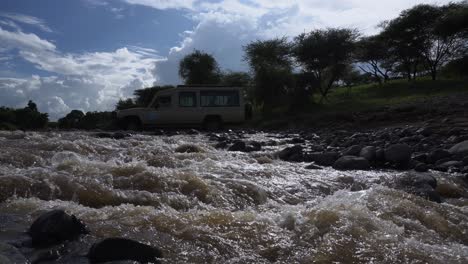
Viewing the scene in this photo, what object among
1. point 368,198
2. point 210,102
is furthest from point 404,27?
point 368,198

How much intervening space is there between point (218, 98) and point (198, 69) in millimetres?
21675

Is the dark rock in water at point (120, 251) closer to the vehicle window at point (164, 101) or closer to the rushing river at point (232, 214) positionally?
the rushing river at point (232, 214)

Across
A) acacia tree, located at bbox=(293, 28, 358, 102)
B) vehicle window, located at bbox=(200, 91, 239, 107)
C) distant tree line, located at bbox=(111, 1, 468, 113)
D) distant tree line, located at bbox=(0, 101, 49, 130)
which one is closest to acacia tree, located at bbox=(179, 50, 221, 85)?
distant tree line, located at bbox=(111, 1, 468, 113)

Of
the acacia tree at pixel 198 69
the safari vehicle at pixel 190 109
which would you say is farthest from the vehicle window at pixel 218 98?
the acacia tree at pixel 198 69

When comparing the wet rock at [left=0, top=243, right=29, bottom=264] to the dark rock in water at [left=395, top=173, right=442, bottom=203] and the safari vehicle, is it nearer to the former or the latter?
the dark rock in water at [left=395, top=173, right=442, bottom=203]

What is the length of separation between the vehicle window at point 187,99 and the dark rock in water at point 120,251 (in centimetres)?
1637

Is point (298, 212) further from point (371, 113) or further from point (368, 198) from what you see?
point (371, 113)

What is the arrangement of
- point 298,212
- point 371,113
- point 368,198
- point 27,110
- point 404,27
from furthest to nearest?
1. point 404,27
2. point 27,110
3. point 371,113
4. point 368,198
5. point 298,212

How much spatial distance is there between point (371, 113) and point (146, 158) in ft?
53.7

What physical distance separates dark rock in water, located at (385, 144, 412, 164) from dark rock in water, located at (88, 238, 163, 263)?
7.04 metres

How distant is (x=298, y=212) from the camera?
16.2 feet

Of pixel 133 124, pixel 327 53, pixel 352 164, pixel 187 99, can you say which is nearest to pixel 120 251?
pixel 352 164

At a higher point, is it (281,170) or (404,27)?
(404,27)

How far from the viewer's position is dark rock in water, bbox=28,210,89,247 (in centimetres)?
374
